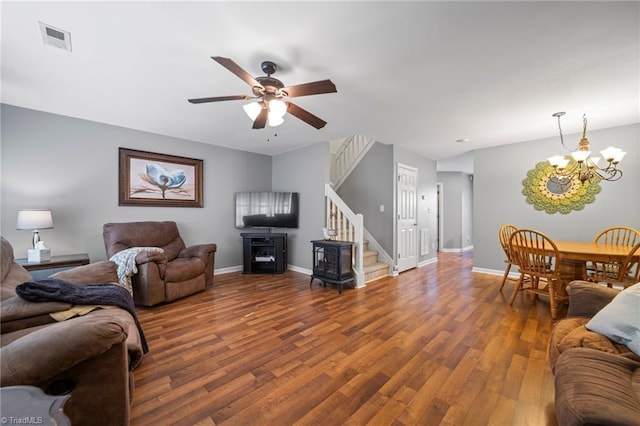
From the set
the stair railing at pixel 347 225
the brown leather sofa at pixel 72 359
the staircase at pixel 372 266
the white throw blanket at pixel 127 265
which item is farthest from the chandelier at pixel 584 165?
the white throw blanket at pixel 127 265

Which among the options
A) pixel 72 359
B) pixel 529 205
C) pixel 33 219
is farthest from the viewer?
pixel 529 205

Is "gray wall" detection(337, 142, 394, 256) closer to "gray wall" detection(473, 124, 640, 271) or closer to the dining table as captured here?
"gray wall" detection(473, 124, 640, 271)

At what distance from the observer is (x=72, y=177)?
3277 mm

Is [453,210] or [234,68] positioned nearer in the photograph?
[234,68]

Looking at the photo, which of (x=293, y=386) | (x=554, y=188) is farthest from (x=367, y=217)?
(x=293, y=386)

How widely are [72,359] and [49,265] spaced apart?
2.62m

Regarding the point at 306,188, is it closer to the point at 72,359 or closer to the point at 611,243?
the point at 72,359

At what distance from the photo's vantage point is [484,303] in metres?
3.09

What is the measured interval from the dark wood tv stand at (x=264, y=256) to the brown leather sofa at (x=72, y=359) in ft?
10.6

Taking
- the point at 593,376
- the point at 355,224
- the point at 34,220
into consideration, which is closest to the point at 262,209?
the point at 355,224

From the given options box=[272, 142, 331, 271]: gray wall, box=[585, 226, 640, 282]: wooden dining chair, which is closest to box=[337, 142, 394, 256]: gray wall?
box=[272, 142, 331, 271]: gray wall

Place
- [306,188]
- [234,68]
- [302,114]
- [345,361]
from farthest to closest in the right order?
1. [306,188]
2. [302,114]
3. [345,361]
4. [234,68]

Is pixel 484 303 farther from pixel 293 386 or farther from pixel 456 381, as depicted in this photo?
pixel 293 386

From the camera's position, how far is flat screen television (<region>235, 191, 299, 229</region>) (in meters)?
4.67
